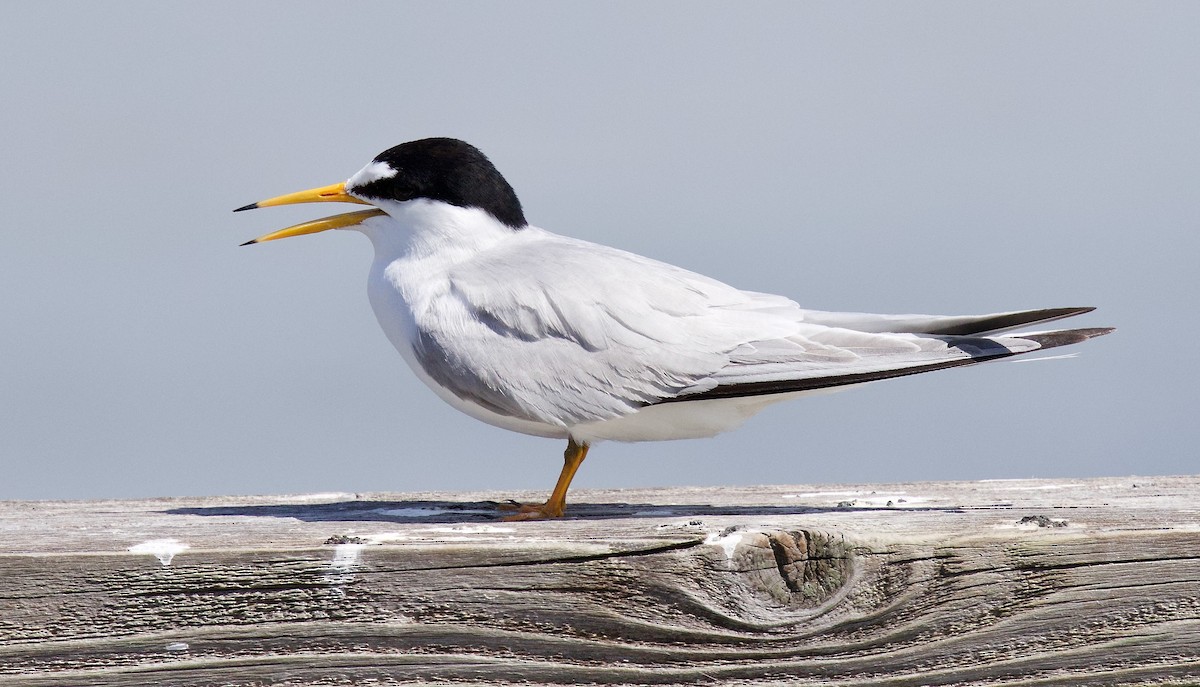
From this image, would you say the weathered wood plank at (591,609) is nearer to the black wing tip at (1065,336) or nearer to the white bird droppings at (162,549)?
the white bird droppings at (162,549)

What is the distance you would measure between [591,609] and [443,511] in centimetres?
123

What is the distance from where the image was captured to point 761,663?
11.0 feet

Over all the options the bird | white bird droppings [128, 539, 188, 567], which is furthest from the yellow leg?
white bird droppings [128, 539, 188, 567]

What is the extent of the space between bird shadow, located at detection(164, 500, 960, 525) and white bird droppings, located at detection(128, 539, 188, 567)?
2.27 ft

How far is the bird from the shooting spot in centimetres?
441

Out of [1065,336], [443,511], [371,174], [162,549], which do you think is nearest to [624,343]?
[443,511]

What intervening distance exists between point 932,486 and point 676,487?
952 mm

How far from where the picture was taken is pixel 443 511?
445 centimetres

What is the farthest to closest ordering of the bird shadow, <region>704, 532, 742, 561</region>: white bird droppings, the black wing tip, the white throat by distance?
the white throat < the black wing tip < the bird shadow < <region>704, 532, 742, 561</region>: white bird droppings

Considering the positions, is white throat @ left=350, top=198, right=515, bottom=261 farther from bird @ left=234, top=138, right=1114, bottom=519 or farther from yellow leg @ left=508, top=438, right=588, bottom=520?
yellow leg @ left=508, top=438, right=588, bottom=520

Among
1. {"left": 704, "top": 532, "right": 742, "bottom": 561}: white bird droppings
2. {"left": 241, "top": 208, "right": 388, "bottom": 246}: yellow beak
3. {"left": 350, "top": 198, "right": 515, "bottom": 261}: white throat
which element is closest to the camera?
{"left": 704, "top": 532, "right": 742, "bottom": 561}: white bird droppings

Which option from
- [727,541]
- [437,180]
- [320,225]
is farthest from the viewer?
[320,225]

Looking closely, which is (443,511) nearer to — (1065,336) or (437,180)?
(437,180)

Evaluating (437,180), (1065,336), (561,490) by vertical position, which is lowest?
(561,490)
